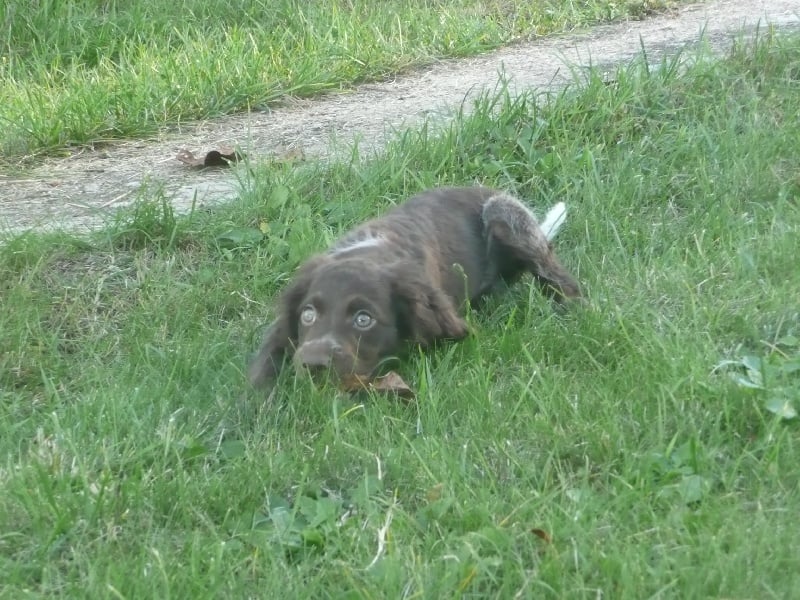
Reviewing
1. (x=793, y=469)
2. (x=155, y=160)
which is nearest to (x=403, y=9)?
(x=155, y=160)

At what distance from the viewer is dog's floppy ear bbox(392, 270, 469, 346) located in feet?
15.2

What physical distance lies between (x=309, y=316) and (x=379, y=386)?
1.34ft

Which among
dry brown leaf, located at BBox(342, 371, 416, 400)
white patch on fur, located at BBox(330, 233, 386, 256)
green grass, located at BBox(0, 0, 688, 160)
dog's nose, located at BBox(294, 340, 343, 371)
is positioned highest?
green grass, located at BBox(0, 0, 688, 160)

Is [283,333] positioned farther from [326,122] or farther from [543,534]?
[326,122]

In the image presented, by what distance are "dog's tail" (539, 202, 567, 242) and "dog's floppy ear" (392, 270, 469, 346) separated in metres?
1.26

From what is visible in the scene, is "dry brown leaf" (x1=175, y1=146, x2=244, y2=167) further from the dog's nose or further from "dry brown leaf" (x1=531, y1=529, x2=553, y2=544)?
"dry brown leaf" (x1=531, y1=529, x2=553, y2=544)

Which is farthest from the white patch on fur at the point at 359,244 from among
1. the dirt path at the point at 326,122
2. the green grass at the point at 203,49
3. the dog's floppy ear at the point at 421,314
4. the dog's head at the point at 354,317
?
the green grass at the point at 203,49

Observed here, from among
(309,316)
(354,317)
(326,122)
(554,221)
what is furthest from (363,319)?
(326,122)

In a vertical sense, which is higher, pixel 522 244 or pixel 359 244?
pixel 359 244

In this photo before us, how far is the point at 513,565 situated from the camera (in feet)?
10.3

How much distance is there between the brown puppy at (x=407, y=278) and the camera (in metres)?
4.49

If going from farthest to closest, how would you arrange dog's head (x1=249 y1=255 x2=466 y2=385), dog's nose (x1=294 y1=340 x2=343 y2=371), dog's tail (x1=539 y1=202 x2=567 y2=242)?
dog's tail (x1=539 y1=202 x2=567 y2=242), dog's head (x1=249 y1=255 x2=466 y2=385), dog's nose (x1=294 y1=340 x2=343 y2=371)

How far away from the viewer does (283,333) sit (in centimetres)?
470

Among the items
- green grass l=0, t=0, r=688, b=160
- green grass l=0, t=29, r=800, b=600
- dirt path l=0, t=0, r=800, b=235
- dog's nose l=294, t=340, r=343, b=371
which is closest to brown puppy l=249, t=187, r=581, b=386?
dog's nose l=294, t=340, r=343, b=371
